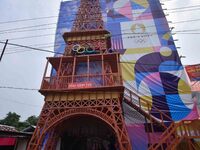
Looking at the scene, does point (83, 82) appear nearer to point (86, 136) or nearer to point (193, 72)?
point (86, 136)

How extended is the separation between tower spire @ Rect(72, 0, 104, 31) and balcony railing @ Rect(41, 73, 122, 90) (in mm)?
5987

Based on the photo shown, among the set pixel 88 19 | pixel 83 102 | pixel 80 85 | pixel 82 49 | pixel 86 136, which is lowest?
pixel 86 136

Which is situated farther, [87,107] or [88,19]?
[88,19]

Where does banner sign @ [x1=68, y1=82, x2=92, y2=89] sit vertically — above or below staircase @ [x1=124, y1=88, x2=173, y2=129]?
above

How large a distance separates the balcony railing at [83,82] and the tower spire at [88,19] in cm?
599

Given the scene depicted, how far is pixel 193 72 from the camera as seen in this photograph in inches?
612

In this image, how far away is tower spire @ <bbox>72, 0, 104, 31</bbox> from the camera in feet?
49.8

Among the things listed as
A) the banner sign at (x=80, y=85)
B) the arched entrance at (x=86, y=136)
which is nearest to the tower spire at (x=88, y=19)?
the banner sign at (x=80, y=85)

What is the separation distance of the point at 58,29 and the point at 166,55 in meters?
13.4

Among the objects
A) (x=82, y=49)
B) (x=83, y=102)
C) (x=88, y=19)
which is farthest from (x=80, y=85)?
(x=88, y=19)

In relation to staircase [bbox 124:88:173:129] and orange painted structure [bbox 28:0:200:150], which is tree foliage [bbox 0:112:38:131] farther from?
staircase [bbox 124:88:173:129]

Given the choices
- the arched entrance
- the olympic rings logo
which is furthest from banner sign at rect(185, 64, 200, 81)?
the olympic rings logo

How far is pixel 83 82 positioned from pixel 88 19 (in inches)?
330

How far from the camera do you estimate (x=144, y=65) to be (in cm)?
1595
